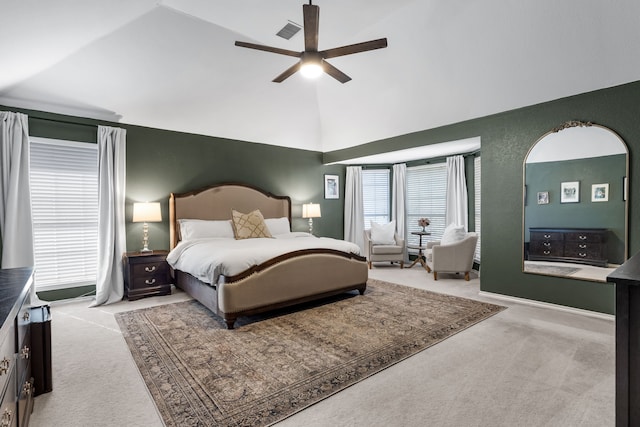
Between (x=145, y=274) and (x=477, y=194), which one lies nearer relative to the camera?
(x=145, y=274)

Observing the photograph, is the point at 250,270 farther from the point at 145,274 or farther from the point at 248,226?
the point at 145,274

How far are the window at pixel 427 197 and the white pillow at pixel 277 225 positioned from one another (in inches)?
117

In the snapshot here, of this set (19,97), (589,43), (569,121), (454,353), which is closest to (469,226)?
(569,121)

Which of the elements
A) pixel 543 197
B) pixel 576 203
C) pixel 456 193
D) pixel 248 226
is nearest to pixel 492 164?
pixel 543 197

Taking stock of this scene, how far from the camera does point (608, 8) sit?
2.85m

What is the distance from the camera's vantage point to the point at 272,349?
2836 mm

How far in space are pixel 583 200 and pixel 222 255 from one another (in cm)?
405

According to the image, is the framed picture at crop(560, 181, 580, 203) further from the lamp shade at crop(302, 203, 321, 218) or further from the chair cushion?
the lamp shade at crop(302, 203, 321, 218)

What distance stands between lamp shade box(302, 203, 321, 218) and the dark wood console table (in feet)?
18.0

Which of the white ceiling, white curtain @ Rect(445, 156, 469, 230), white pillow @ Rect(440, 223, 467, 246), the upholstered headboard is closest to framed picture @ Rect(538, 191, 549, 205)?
the white ceiling

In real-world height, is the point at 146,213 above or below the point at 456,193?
below

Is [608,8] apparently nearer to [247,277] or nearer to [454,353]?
[454,353]

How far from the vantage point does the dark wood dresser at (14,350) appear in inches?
48.6

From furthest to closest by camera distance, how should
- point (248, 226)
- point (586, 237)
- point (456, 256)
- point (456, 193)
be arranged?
point (456, 193) → point (456, 256) → point (248, 226) → point (586, 237)
